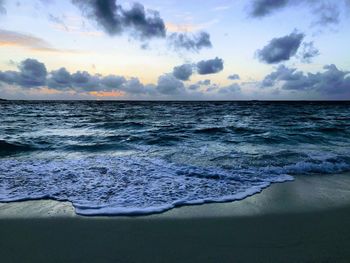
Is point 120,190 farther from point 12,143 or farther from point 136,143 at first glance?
point 12,143

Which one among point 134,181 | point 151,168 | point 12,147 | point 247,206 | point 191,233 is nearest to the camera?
point 191,233

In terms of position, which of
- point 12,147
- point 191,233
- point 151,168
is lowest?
point 12,147

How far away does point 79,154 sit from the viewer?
1109cm

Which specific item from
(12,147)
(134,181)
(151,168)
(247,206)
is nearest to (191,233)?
(247,206)

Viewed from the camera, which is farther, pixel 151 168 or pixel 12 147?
pixel 12 147

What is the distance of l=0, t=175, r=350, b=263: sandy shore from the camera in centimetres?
355

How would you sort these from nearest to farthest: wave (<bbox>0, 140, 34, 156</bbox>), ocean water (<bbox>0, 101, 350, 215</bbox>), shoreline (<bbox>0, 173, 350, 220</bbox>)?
shoreline (<bbox>0, 173, 350, 220</bbox>)
ocean water (<bbox>0, 101, 350, 215</bbox>)
wave (<bbox>0, 140, 34, 156</bbox>)

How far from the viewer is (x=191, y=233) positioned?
418cm

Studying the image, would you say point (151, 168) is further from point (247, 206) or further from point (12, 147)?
point (12, 147)

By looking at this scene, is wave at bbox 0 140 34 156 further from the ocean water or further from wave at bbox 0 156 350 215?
wave at bbox 0 156 350 215

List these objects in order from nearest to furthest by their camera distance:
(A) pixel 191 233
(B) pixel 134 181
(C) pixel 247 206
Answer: (A) pixel 191 233 → (C) pixel 247 206 → (B) pixel 134 181

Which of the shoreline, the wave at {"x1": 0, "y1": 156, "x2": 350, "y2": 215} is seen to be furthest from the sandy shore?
the wave at {"x1": 0, "y1": 156, "x2": 350, "y2": 215}

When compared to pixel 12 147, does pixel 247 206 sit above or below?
above

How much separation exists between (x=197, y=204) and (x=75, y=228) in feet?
7.09
